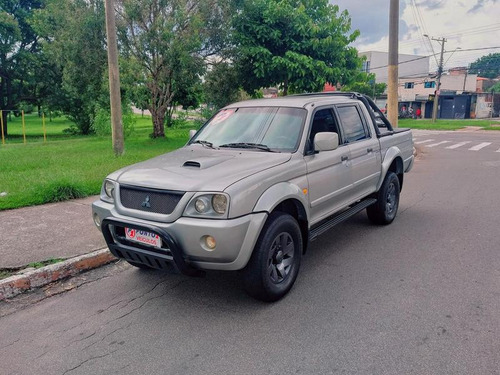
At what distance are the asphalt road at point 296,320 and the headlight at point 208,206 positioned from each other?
0.92 m

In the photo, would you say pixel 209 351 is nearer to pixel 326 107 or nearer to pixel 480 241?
pixel 326 107

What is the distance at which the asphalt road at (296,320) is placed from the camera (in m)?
2.91

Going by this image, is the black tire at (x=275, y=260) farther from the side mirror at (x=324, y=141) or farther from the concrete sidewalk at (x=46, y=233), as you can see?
the concrete sidewalk at (x=46, y=233)

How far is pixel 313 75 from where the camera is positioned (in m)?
16.0

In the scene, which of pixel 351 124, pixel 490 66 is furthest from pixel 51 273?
pixel 490 66

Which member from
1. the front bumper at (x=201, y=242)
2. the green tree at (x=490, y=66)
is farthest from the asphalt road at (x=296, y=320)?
the green tree at (x=490, y=66)

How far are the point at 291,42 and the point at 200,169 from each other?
13469 mm

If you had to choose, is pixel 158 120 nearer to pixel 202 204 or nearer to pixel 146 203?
pixel 146 203

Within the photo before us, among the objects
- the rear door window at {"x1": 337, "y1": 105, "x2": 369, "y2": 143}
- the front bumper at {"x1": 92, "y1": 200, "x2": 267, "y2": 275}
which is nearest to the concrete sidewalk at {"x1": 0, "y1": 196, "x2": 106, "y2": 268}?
the front bumper at {"x1": 92, "y1": 200, "x2": 267, "y2": 275}

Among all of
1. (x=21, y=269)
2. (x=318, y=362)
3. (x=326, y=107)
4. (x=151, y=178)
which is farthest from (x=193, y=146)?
(x=318, y=362)

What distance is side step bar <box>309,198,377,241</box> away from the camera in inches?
173

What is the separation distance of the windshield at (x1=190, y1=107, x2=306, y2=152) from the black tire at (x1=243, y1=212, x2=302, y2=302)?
87 centimetres

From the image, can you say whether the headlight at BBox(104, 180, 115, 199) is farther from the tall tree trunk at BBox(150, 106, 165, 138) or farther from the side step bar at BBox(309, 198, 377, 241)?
the tall tree trunk at BBox(150, 106, 165, 138)

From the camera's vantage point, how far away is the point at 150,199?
11.7ft
